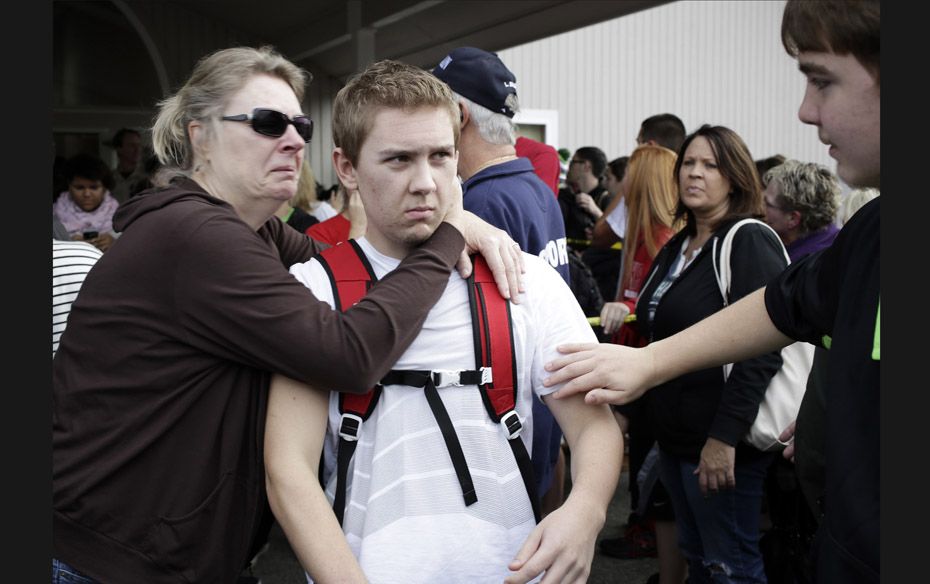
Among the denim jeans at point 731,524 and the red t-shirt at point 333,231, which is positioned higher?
the red t-shirt at point 333,231

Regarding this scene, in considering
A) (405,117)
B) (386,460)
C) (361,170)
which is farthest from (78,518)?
(405,117)

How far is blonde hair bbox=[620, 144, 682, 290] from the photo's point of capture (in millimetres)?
4676

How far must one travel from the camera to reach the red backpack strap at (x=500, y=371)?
168cm

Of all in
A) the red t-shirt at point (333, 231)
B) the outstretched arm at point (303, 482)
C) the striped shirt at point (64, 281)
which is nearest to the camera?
the outstretched arm at point (303, 482)

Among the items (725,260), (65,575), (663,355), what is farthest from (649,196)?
(65,575)

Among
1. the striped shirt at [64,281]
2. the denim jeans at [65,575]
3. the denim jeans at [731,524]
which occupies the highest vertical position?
the striped shirt at [64,281]

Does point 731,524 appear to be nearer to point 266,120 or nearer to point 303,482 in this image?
point 303,482

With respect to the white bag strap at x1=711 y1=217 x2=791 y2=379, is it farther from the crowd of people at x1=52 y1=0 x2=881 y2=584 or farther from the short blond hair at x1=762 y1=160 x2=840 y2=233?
the short blond hair at x1=762 y1=160 x2=840 y2=233

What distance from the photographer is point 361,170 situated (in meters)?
1.84

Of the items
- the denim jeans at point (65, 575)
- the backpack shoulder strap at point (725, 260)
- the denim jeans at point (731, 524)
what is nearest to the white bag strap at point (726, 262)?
the backpack shoulder strap at point (725, 260)

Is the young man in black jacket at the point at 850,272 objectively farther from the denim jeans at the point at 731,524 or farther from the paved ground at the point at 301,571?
the paved ground at the point at 301,571

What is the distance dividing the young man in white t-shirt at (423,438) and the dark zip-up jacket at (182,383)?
0.10 m

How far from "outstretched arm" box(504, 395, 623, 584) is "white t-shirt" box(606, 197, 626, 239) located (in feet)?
14.2

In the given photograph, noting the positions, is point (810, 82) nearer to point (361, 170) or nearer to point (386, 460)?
point (361, 170)
